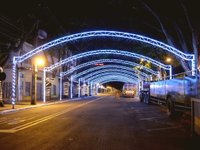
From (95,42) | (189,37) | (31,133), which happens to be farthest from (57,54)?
(31,133)

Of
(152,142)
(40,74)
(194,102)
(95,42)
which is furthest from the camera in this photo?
(95,42)

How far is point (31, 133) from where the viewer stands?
15523 millimetres

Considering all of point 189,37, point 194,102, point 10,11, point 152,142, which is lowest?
point 152,142

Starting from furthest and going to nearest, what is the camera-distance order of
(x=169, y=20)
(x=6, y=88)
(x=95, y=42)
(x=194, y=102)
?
(x=95, y=42)
(x=6, y=88)
(x=169, y=20)
(x=194, y=102)

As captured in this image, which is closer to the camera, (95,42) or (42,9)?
(42,9)

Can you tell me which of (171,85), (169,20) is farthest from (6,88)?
(171,85)

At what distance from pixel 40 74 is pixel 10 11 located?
23672mm

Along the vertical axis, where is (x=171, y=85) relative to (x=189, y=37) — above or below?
below

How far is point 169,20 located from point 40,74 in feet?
111

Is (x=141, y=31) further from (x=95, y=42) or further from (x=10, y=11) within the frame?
(x=95, y=42)

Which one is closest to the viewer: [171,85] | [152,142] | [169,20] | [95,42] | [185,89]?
[152,142]

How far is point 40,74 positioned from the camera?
64375 millimetres

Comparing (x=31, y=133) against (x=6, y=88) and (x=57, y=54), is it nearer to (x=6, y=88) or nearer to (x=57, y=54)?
(x=6, y=88)

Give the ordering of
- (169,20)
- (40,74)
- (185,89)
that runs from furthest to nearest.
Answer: (40,74), (169,20), (185,89)
